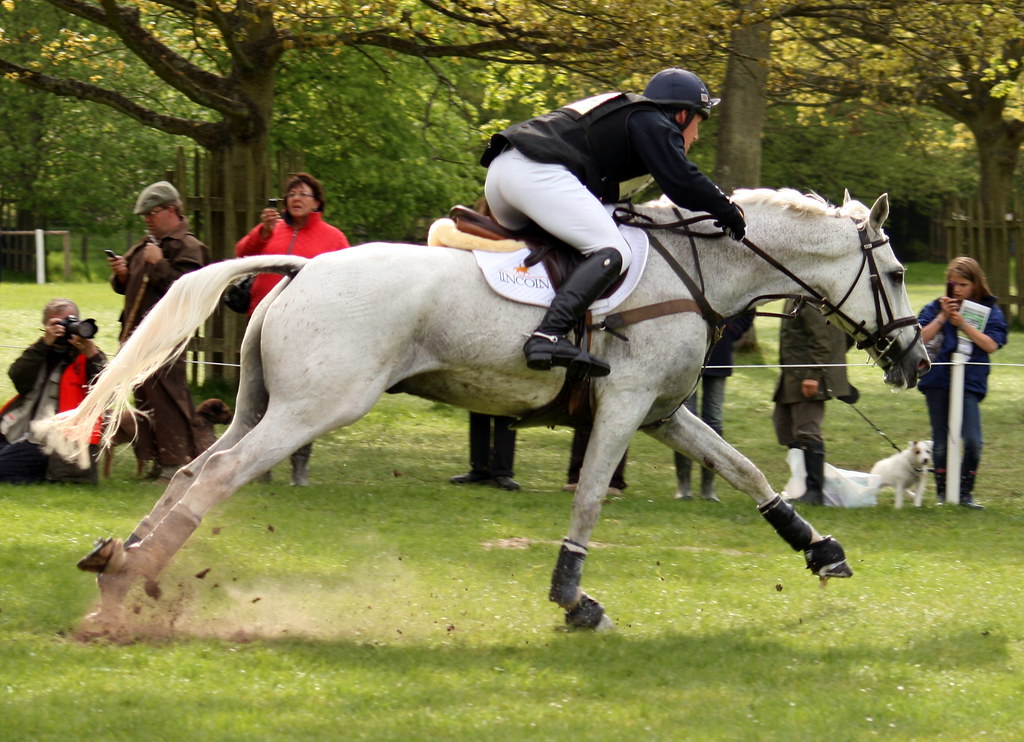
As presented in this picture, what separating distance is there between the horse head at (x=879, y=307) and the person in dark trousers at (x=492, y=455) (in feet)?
12.8

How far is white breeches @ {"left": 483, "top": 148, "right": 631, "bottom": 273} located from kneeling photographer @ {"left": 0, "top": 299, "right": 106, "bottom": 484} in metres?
4.31

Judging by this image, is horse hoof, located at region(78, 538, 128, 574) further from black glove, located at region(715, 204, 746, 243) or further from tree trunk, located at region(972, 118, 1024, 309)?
tree trunk, located at region(972, 118, 1024, 309)

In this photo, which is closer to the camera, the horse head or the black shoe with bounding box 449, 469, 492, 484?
the horse head

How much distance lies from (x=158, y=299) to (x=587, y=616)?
183 inches

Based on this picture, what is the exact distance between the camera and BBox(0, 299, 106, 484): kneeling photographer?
9.21 meters

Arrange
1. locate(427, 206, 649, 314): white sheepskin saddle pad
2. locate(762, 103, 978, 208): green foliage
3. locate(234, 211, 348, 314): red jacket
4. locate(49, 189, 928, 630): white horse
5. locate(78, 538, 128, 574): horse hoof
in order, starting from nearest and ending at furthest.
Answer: locate(78, 538, 128, 574): horse hoof, locate(49, 189, 928, 630): white horse, locate(427, 206, 649, 314): white sheepskin saddle pad, locate(234, 211, 348, 314): red jacket, locate(762, 103, 978, 208): green foliage

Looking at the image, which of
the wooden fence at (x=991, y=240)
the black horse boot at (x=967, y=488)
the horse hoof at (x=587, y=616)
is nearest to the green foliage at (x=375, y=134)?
the wooden fence at (x=991, y=240)

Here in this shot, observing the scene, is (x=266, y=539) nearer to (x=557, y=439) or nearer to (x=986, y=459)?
(x=557, y=439)

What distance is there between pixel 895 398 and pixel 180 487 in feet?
41.1

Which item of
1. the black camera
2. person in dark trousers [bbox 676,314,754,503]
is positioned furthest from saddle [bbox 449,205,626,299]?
person in dark trousers [bbox 676,314,754,503]

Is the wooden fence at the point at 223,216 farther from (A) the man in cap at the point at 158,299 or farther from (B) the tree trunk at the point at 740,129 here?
(B) the tree trunk at the point at 740,129

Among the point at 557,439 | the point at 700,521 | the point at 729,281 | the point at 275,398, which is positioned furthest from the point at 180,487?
the point at 557,439

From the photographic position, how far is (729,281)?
6543 millimetres

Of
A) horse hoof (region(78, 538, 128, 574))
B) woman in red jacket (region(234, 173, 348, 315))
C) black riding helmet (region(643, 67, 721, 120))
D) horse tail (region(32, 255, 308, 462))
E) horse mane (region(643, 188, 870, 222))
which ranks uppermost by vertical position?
black riding helmet (region(643, 67, 721, 120))
